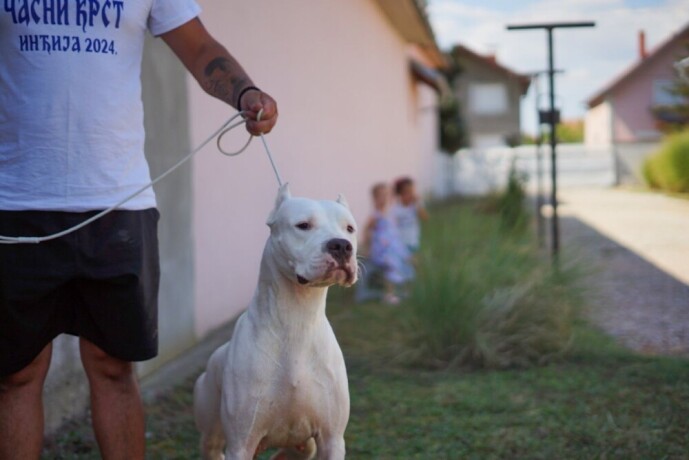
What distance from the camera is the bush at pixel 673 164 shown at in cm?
2302

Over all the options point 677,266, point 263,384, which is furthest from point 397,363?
point 677,266

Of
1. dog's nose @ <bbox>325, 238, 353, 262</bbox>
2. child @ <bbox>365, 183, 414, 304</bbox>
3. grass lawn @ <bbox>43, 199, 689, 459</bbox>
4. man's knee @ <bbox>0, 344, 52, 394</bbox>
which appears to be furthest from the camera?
child @ <bbox>365, 183, 414, 304</bbox>

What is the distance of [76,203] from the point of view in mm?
2648

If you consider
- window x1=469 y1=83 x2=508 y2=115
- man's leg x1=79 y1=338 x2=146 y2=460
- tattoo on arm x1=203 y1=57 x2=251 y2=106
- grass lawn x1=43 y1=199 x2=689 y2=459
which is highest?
window x1=469 y1=83 x2=508 y2=115

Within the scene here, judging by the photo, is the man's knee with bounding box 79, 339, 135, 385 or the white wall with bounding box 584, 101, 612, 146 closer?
the man's knee with bounding box 79, 339, 135, 385

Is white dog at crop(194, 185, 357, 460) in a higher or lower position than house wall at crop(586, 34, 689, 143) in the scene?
lower

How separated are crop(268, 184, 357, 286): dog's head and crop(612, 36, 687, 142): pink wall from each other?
4463cm

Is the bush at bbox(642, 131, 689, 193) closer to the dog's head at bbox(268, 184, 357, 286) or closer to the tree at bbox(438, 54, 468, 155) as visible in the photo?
the tree at bbox(438, 54, 468, 155)

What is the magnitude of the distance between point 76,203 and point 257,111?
1.93 feet

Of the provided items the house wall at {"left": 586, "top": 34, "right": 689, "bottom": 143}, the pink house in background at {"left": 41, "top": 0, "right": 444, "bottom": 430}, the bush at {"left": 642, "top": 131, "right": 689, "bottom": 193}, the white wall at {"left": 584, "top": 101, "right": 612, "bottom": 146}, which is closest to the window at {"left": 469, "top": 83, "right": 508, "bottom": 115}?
the white wall at {"left": 584, "top": 101, "right": 612, "bottom": 146}

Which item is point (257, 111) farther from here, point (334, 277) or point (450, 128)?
point (450, 128)

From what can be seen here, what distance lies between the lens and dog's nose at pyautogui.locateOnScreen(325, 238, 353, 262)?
8.18 feet

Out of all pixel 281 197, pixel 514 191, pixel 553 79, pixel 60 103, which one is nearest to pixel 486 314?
pixel 281 197

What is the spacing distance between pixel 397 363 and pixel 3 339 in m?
3.05
